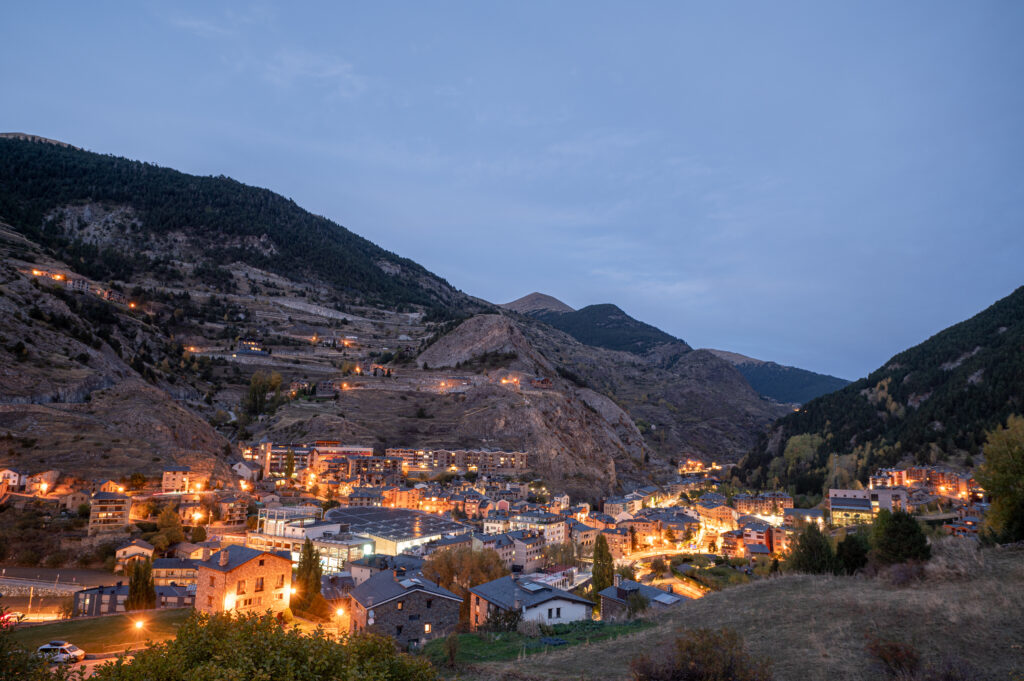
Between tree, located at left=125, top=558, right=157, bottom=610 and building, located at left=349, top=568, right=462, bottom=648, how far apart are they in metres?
16.2

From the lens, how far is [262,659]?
9953 mm

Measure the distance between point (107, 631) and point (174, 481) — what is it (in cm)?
3003

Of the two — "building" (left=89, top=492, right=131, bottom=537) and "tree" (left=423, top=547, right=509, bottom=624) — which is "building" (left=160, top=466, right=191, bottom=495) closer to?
"building" (left=89, top=492, right=131, bottom=537)

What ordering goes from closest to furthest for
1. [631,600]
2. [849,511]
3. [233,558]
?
1. [233,558]
2. [631,600]
3. [849,511]

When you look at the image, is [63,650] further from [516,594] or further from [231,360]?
[231,360]

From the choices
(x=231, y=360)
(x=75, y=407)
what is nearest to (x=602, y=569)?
(x=75, y=407)

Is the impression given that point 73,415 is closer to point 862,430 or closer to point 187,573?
point 187,573

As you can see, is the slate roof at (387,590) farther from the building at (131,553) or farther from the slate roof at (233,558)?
the building at (131,553)

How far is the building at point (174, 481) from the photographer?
53.8 metres

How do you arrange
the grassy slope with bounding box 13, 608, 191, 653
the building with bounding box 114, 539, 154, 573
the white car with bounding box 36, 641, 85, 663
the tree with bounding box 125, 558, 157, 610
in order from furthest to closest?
the building with bounding box 114, 539, 154, 573
the tree with bounding box 125, 558, 157, 610
the grassy slope with bounding box 13, 608, 191, 653
the white car with bounding box 36, 641, 85, 663

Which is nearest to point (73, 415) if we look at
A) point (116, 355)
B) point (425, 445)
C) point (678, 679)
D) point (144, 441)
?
point (144, 441)

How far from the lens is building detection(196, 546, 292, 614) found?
28.5m

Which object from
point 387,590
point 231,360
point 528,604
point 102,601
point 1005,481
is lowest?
point 102,601

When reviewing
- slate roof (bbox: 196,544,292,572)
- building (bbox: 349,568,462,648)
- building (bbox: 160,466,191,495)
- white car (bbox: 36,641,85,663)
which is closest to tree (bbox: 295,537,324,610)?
slate roof (bbox: 196,544,292,572)
